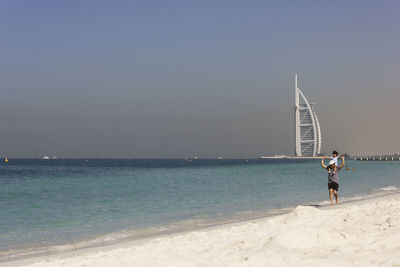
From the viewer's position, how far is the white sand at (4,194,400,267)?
5805mm

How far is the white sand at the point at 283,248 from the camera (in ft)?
19.0

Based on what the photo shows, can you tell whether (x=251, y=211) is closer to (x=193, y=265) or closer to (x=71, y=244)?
(x=71, y=244)

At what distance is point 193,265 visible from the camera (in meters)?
6.20

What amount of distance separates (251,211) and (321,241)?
1012 centimetres

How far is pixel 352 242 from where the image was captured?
6.62 m

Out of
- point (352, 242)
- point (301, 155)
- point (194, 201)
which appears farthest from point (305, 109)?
point (352, 242)

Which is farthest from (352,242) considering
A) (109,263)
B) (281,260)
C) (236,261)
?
(109,263)

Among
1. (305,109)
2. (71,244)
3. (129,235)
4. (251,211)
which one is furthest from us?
(305,109)

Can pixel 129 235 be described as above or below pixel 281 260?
Result: below

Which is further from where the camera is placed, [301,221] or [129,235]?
[129,235]

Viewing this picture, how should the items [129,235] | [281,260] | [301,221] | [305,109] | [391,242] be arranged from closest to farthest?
1. [281,260]
2. [391,242]
3. [301,221]
4. [129,235]
5. [305,109]

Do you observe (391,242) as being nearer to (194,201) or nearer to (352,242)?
(352,242)

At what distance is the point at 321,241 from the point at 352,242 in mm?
533

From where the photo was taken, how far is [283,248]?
21.1 feet
